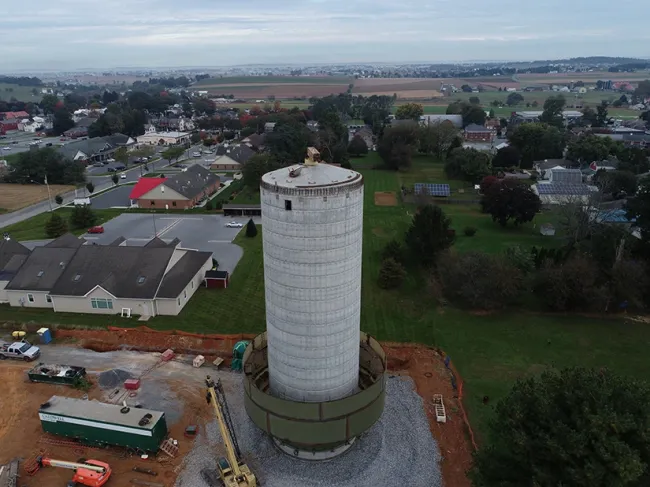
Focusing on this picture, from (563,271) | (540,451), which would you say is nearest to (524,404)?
(540,451)

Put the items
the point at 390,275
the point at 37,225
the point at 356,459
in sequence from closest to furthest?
the point at 356,459, the point at 390,275, the point at 37,225

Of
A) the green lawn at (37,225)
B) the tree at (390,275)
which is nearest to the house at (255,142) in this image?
the green lawn at (37,225)

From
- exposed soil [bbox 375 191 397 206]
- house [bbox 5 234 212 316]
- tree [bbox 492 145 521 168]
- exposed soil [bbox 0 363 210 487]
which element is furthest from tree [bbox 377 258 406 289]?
tree [bbox 492 145 521 168]

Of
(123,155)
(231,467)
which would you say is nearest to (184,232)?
(231,467)

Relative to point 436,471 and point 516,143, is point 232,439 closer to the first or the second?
point 436,471

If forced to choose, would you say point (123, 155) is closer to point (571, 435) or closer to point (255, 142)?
point (255, 142)
